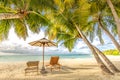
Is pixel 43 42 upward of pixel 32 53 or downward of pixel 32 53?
downward

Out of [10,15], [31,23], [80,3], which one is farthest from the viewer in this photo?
[31,23]

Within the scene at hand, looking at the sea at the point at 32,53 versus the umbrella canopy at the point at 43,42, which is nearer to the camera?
the umbrella canopy at the point at 43,42

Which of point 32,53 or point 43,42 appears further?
point 32,53

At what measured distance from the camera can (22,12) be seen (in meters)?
8.95

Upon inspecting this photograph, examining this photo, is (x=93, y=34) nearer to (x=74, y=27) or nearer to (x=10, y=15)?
(x=74, y=27)

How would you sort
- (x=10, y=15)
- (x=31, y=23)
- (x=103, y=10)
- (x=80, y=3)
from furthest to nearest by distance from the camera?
1. (x=31, y=23)
2. (x=103, y=10)
3. (x=80, y=3)
4. (x=10, y=15)

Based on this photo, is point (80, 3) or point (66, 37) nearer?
point (80, 3)

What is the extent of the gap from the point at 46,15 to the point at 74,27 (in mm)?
1696

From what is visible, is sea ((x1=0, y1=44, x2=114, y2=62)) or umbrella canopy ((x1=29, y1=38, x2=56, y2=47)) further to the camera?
sea ((x1=0, y1=44, x2=114, y2=62))

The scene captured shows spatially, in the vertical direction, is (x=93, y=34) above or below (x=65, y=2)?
below

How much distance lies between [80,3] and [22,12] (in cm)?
372

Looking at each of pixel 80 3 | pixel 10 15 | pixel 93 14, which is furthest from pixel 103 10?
pixel 10 15

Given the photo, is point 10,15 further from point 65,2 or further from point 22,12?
point 65,2

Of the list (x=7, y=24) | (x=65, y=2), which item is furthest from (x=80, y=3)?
(x=7, y=24)
